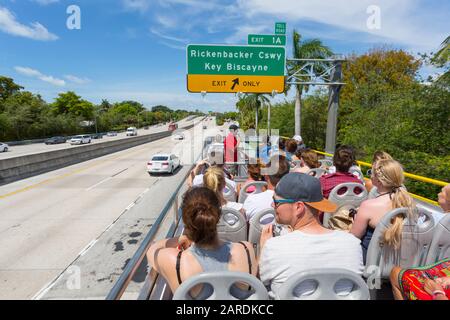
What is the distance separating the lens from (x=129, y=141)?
4231 cm

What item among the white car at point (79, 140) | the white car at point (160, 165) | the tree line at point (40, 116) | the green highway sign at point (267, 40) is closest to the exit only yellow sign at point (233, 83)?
the green highway sign at point (267, 40)

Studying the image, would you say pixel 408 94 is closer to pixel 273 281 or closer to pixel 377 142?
pixel 377 142

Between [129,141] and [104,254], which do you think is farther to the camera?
Result: [129,141]

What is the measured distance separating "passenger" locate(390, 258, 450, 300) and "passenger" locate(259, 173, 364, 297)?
65cm

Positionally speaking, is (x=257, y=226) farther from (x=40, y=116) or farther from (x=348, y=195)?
(x=40, y=116)

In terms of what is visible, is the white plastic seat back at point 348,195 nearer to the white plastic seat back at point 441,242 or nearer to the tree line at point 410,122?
the white plastic seat back at point 441,242

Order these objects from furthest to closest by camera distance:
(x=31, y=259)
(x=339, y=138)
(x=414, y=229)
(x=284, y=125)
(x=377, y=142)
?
(x=284, y=125) → (x=339, y=138) → (x=377, y=142) → (x=31, y=259) → (x=414, y=229)

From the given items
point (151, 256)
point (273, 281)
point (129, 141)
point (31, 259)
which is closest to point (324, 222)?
point (273, 281)

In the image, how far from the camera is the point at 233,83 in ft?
42.3

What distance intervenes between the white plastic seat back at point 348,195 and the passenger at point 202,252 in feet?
8.13

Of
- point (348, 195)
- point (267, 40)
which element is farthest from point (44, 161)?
point (348, 195)

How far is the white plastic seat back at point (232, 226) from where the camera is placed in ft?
11.0
